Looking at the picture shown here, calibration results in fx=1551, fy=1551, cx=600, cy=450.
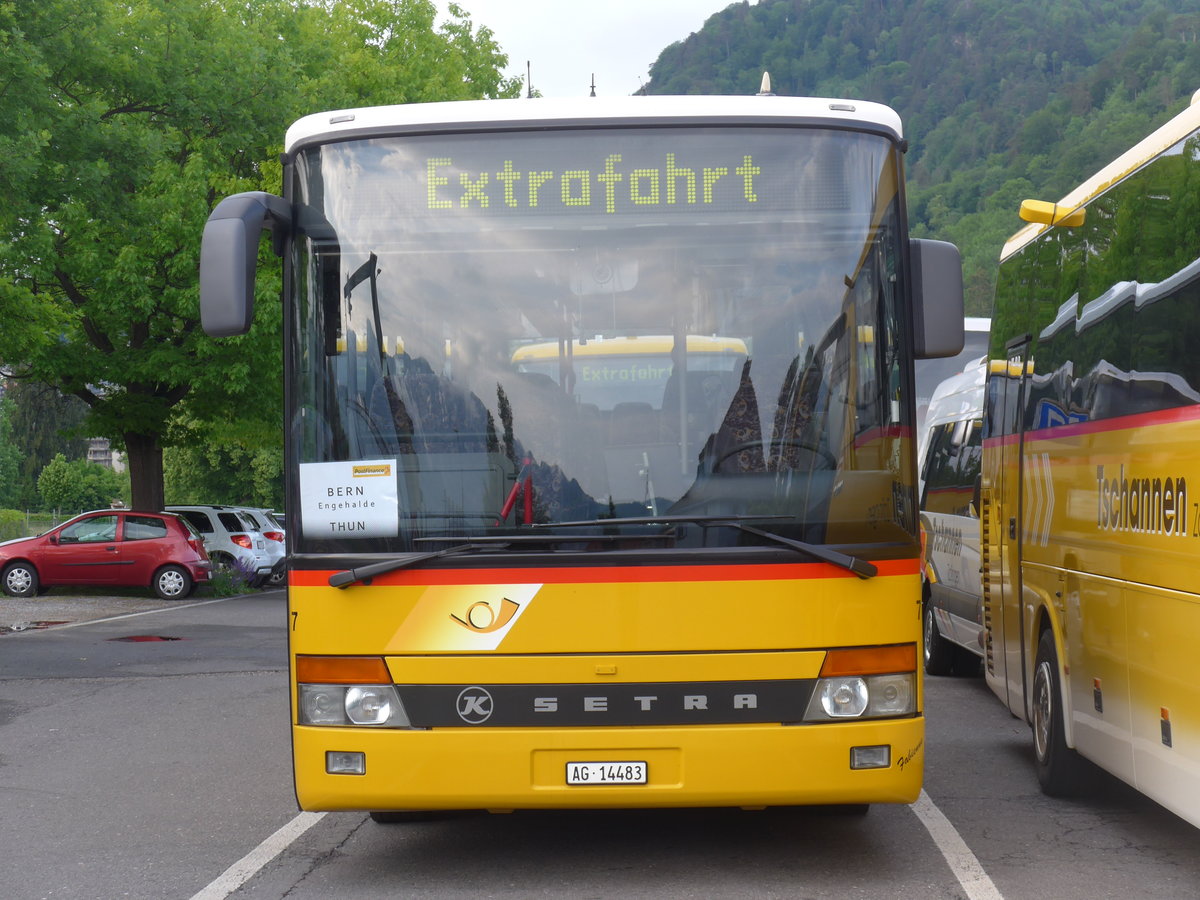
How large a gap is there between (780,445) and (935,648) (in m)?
8.56

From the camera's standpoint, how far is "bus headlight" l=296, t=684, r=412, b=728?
5.85m

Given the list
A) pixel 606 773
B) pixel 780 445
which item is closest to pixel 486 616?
pixel 606 773

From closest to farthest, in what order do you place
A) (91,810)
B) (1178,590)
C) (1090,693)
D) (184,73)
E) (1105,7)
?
(1178,590) < (1090,693) < (91,810) < (184,73) < (1105,7)

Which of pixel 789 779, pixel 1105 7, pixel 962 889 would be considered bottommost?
pixel 962 889

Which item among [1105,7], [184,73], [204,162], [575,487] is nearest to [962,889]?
[575,487]

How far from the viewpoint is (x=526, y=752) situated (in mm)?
5785

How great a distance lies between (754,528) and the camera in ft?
19.0

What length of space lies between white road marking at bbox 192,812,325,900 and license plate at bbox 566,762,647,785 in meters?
1.51

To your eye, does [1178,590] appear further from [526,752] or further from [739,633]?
[526,752]

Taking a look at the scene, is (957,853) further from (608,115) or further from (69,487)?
(69,487)

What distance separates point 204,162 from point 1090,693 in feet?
69.1

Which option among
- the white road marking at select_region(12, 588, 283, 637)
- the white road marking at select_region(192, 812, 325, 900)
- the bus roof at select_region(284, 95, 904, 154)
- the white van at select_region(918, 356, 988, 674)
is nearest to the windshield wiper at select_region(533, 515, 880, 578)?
the bus roof at select_region(284, 95, 904, 154)

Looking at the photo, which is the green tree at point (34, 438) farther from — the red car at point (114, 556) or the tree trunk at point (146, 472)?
the red car at point (114, 556)

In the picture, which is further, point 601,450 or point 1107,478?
point 1107,478
